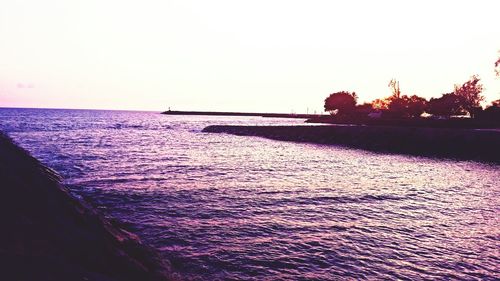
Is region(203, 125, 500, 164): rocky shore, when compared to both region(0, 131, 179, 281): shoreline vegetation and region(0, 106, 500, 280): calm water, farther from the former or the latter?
region(0, 131, 179, 281): shoreline vegetation

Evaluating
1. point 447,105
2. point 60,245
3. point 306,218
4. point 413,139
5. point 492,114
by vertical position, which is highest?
point 447,105

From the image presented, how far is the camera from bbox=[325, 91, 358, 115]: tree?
145375 millimetres

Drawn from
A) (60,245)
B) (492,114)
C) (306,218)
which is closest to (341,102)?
(492,114)

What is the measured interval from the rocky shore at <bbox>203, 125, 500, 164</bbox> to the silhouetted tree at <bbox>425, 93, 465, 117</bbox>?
191 feet

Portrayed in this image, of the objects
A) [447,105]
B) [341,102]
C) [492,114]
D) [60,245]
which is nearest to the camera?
[60,245]

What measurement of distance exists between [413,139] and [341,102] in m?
96.8

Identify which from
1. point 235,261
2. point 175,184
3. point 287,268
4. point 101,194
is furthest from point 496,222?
point 101,194

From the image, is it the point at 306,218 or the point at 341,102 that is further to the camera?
the point at 341,102

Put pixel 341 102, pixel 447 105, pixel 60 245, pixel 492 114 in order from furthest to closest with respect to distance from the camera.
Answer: pixel 341 102, pixel 447 105, pixel 492 114, pixel 60 245

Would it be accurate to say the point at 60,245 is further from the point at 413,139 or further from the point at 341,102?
the point at 341,102

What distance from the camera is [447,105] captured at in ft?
344

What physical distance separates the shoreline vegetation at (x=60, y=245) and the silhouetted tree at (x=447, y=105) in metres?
114

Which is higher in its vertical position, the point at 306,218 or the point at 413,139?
the point at 413,139

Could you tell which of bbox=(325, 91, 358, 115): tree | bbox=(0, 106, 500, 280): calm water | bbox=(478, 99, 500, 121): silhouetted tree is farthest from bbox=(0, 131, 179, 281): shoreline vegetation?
bbox=(325, 91, 358, 115): tree
